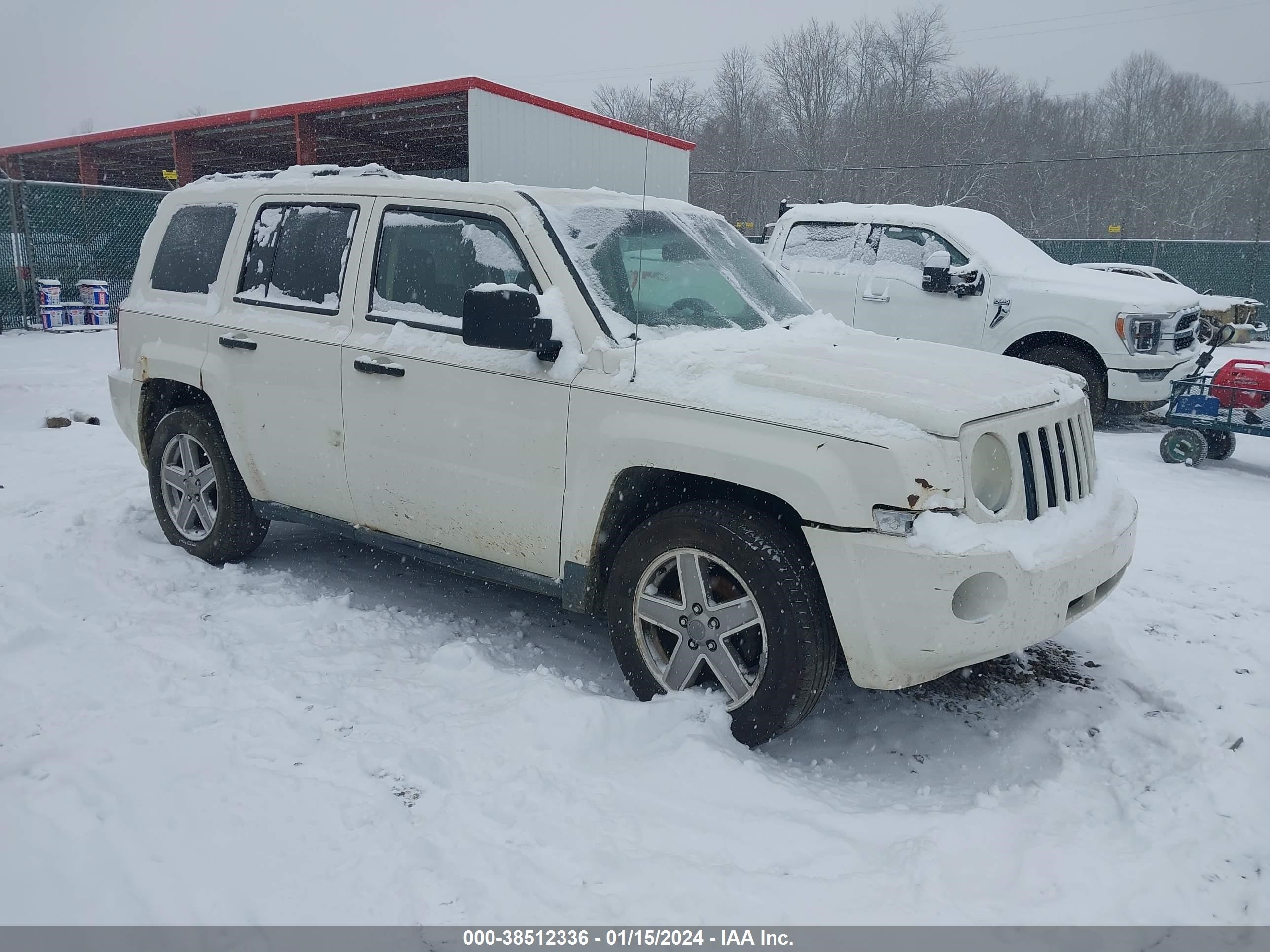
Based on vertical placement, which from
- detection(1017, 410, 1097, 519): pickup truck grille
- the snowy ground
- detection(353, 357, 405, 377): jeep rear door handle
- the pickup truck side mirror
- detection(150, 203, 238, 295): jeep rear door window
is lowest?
the snowy ground

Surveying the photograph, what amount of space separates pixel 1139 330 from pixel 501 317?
726cm

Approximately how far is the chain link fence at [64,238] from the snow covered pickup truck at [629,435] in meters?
11.2

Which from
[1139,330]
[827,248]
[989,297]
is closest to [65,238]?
[827,248]

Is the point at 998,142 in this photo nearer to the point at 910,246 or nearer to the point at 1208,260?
the point at 1208,260

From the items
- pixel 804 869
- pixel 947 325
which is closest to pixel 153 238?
pixel 804 869

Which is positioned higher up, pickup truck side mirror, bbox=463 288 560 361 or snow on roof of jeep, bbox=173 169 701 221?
snow on roof of jeep, bbox=173 169 701 221

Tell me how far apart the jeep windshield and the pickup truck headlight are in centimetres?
535

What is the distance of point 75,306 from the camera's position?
15.3 metres

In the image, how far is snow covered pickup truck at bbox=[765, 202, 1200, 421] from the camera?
346 inches

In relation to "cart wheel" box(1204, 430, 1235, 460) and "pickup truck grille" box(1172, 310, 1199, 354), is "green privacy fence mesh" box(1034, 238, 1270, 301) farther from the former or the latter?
"cart wheel" box(1204, 430, 1235, 460)

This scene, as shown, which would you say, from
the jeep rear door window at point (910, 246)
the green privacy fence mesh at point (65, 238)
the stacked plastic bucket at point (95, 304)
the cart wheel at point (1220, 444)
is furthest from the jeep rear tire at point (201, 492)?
the stacked plastic bucket at point (95, 304)

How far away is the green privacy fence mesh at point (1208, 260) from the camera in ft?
82.0

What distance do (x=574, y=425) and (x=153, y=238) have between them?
128 inches

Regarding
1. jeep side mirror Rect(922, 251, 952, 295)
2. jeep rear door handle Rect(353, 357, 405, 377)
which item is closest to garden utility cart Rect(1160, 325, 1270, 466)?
jeep side mirror Rect(922, 251, 952, 295)
